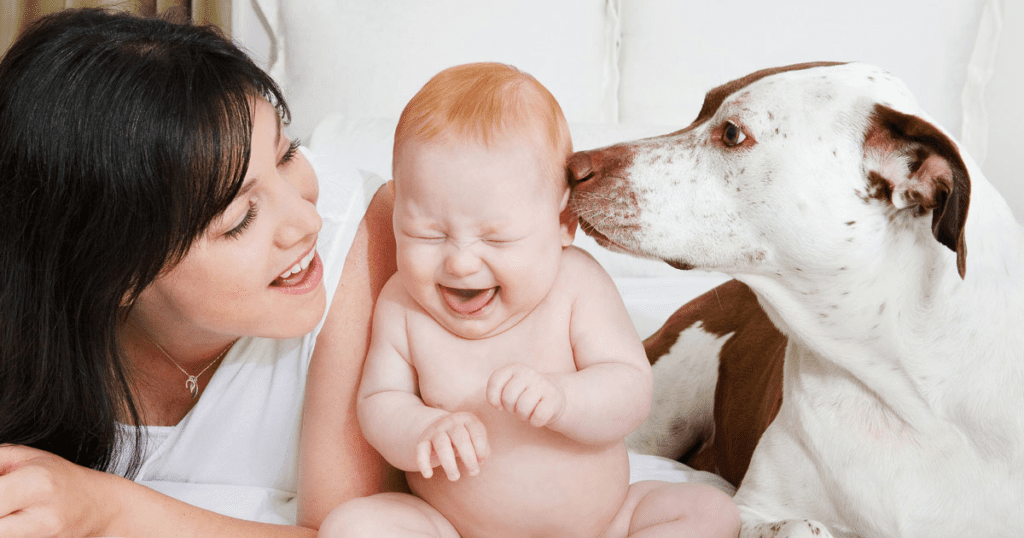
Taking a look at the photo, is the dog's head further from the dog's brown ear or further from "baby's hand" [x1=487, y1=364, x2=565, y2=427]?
"baby's hand" [x1=487, y1=364, x2=565, y2=427]

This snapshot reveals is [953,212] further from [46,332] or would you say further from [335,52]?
[335,52]

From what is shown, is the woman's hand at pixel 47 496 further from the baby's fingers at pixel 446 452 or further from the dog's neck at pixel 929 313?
the dog's neck at pixel 929 313

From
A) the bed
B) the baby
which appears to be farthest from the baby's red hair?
the bed

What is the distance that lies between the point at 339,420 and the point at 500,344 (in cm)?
31

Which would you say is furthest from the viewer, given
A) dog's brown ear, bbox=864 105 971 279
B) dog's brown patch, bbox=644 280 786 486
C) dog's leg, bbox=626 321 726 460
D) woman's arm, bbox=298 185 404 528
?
Answer: dog's leg, bbox=626 321 726 460

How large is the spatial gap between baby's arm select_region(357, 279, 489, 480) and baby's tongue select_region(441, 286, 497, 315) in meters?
0.11

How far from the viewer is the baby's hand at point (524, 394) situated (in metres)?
1.03

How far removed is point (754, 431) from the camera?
1.75m

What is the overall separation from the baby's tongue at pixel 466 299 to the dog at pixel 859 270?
231 millimetres

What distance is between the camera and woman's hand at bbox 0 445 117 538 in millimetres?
994

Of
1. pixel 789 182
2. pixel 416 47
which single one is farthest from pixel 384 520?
pixel 416 47

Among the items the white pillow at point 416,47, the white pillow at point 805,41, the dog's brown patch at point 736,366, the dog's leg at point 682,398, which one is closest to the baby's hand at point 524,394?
the dog's brown patch at point 736,366

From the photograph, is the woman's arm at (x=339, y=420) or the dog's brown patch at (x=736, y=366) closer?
the woman's arm at (x=339, y=420)

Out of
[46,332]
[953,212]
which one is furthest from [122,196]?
[953,212]
